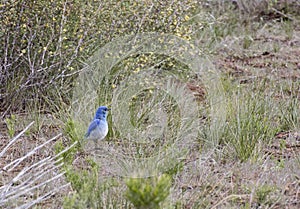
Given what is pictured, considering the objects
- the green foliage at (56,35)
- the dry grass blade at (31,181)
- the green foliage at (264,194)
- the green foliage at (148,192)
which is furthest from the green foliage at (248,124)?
the green foliage at (148,192)

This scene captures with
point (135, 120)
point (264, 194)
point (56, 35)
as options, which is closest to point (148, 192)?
point (264, 194)

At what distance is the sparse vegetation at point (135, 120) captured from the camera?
355cm

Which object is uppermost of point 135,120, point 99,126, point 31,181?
point 99,126

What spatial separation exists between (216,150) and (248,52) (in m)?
3.37

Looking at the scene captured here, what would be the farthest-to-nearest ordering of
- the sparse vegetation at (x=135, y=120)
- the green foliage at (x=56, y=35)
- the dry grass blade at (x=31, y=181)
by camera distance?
the green foliage at (x=56, y=35)
the sparse vegetation at (x=135, y=120)
the dry grass blade at (x=31, y=181)

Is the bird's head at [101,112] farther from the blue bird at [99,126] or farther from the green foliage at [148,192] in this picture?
the green foliage at [148,192]

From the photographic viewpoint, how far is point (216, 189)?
3.68 meters

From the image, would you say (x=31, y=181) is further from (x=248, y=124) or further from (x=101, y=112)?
(x=248, y=124)

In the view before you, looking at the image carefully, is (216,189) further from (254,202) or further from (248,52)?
(248,52)

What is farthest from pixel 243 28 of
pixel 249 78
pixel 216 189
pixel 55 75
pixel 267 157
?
pixel 216 189

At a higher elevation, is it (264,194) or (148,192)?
(148,192)

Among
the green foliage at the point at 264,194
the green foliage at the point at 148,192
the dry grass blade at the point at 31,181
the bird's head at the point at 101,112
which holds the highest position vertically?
the green foliage at the point at 148,192

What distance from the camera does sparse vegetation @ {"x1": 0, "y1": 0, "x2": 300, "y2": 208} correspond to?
3.55 metres

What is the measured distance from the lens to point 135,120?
15.5ft
